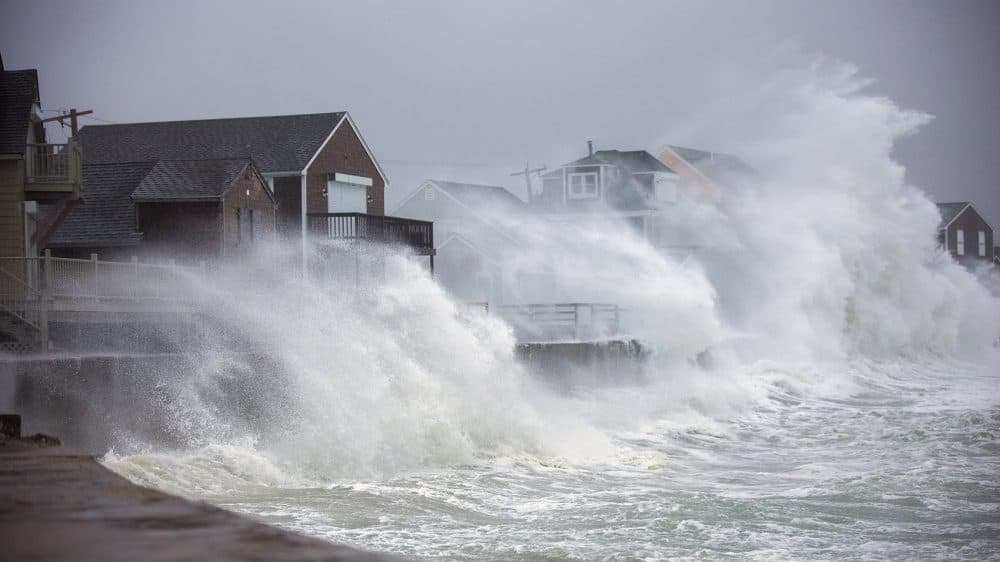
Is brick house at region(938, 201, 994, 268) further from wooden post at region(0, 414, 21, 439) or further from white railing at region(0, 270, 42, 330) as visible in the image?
wooden post at region(0, 414, 21, 439)

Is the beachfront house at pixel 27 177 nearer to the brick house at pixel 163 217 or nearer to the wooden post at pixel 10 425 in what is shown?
the brick house at pixel 163 217

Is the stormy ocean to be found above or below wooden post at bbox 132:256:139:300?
below

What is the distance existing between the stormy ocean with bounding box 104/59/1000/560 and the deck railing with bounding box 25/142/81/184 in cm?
450

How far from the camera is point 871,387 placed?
3578 centimetres

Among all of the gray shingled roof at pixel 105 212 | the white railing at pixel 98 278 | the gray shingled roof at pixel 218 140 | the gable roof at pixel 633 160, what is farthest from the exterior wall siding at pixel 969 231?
the white railing at pixel 98 278

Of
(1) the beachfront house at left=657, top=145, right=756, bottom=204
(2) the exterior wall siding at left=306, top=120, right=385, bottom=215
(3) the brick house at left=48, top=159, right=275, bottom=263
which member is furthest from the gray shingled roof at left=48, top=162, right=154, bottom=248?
(1) the beachfront house at left=657, top=145, right=756, bottom=204

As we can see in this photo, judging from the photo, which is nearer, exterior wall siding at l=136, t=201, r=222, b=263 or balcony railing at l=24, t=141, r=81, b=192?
balcony railing at l=24, t=141, r=81, b=192

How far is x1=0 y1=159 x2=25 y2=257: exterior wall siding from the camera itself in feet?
81.4

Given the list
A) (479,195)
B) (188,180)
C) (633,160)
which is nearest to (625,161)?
(633,160)

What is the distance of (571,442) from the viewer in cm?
2027

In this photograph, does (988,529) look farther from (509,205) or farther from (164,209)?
(509,205)

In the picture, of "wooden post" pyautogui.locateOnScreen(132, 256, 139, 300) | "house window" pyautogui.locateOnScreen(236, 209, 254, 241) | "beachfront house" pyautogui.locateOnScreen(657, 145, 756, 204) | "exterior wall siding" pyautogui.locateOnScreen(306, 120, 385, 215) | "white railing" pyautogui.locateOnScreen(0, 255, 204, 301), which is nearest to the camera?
"white railing" pyautogui.locateOnScreen(0, 255, 204, 301)

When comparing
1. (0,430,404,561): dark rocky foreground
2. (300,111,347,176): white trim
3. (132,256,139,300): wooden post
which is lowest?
(0,430,404,561): dark rocky foreground

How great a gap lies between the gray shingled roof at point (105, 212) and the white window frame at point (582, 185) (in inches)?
1052
